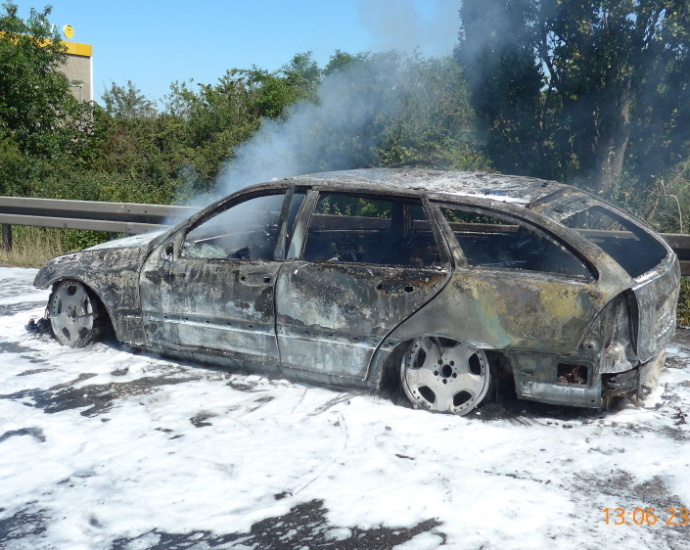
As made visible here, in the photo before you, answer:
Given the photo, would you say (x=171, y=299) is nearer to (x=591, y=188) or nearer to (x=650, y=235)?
(x=650, y=235)

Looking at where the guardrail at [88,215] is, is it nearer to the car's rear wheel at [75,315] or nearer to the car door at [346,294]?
the car's rear wheel at [75,315]

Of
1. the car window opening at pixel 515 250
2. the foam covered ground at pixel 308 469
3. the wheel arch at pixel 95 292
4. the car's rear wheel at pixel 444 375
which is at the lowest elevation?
the foam covered ground at pixel 308 469

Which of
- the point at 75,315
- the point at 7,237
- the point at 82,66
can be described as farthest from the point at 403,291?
the point at 82,66

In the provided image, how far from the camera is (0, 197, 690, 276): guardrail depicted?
29.7 ft

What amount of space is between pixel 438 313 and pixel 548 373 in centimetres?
69

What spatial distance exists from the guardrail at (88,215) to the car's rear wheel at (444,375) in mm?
→ 4629

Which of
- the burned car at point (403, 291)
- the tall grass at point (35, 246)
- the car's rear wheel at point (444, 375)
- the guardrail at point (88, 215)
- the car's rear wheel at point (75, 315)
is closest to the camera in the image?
the burned car at point (403, 291)

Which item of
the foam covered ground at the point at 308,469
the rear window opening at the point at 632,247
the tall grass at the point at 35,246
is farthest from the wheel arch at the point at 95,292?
the tall grass at the point at 35,246

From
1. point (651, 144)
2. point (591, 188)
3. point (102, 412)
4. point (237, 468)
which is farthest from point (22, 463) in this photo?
point (651, 144)

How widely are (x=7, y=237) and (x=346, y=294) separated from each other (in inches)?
296

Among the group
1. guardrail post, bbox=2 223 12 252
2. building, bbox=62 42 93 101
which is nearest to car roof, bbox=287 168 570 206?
guardrail post, bbox=2 223 12 252

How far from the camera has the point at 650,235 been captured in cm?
499

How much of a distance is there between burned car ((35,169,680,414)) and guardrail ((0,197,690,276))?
3.16 meters

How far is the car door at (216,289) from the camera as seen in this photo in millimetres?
4957
